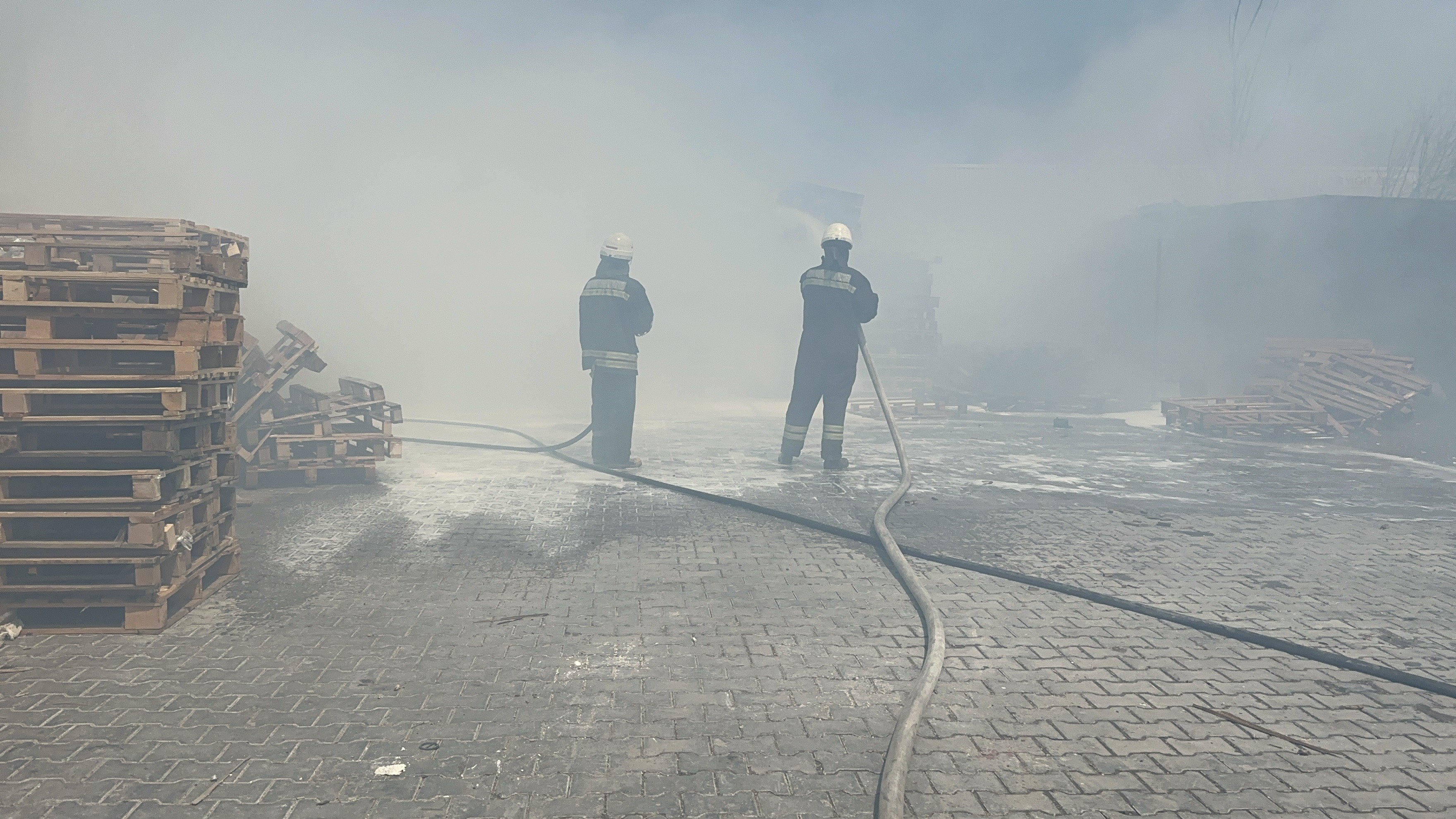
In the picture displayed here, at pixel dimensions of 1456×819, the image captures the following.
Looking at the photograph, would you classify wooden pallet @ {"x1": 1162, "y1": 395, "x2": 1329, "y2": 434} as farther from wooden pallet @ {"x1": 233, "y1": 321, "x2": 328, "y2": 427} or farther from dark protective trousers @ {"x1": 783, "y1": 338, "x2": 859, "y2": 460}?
wooden pallet @ {"x1": 233, "y1": 321, "x2": 328, "y2": 427}

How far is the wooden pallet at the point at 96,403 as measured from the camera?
13.6 ft

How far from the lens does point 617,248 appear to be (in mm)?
9352

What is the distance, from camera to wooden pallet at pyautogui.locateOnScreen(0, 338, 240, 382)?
4203mm

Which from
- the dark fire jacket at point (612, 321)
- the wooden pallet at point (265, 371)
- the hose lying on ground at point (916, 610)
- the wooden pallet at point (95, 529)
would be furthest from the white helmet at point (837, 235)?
the wooden pallet at point (95, 529)

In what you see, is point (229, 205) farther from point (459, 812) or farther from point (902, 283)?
point (459, 812)

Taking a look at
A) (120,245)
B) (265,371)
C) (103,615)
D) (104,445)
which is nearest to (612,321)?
(265,371)

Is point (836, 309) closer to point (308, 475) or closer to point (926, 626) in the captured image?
point (926, 626)

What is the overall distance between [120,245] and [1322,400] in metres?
16.7

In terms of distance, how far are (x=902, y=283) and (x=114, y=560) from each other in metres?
17.8

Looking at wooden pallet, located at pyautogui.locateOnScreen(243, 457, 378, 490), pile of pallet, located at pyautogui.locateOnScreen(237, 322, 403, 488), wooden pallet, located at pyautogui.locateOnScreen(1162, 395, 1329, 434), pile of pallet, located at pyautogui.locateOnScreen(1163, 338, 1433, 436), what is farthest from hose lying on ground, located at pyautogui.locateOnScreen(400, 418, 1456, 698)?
pile of pallet, located at pyautogui.locateOnScreen(1163, 338, 1433, 436)

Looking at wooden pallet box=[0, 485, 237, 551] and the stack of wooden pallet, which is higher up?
the stack of wooden pallet

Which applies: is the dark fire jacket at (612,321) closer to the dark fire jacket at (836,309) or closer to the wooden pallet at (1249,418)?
the dark fire jacket at (836,309)

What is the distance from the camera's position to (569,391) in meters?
18.6

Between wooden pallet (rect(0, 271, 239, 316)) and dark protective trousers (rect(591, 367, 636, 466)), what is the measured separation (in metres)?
4.96
